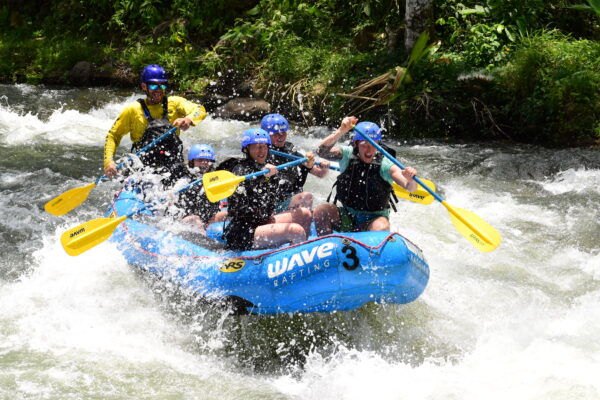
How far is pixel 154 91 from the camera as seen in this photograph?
239 inches

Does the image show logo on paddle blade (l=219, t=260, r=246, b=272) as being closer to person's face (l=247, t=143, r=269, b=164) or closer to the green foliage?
person's face (l=247, t=143, r=269, b=164)

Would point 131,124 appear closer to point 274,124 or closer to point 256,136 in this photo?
point 274,124

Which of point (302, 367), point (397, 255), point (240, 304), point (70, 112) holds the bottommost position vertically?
point (70, 112)

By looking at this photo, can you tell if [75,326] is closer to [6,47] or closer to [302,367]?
[302,367]

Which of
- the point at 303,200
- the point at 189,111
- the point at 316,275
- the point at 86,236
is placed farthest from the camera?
the point at 189,111

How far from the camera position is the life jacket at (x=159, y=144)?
6078 mm

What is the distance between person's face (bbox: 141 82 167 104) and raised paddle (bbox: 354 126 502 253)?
205 cm

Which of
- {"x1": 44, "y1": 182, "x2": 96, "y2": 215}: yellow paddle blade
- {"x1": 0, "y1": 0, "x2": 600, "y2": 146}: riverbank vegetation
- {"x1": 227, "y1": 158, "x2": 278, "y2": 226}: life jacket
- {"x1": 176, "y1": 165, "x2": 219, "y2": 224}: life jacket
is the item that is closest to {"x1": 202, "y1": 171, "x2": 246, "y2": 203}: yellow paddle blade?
{"x1": 227, "y1": 158, "x2": 278, "y2": 226}: life jacket

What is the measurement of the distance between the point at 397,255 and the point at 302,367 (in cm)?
102

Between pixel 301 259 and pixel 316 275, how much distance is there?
0.47 ft

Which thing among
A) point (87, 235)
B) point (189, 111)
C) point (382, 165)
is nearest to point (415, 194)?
point (382, 165)

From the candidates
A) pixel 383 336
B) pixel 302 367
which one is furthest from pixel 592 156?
pixel 302 367

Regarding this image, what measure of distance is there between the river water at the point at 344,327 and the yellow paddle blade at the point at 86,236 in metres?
0.44

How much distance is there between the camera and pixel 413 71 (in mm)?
9844
